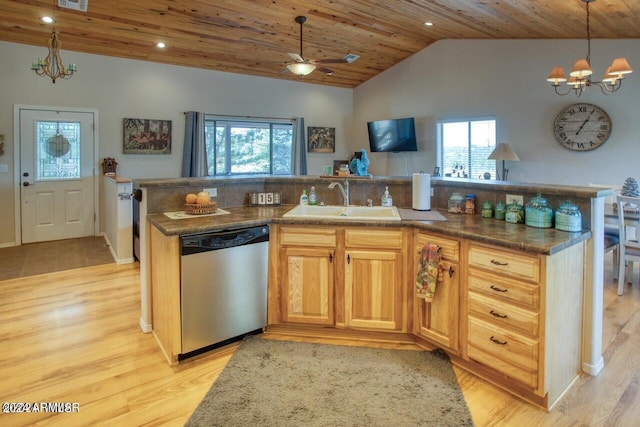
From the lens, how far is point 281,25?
5.39 metres

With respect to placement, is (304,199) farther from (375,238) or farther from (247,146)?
(247,146)

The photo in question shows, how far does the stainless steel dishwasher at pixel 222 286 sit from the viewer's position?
2453mm

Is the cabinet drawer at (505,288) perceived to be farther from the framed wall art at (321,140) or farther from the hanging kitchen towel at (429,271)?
the framed wall art at (321,140)

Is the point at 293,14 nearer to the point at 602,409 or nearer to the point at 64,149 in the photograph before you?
the point at 64,149

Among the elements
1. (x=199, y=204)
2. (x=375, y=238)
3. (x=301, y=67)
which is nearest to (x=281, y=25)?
(x=301, y=67)

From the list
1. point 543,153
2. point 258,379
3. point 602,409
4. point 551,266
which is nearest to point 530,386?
point 602,409

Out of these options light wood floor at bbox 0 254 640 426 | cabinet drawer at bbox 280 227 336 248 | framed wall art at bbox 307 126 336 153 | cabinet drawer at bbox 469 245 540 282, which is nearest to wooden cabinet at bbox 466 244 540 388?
cabinet drawer at bbox 469 245 540 282

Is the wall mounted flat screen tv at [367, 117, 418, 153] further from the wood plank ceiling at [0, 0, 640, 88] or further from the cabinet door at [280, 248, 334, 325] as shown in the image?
the cabinet door at [280, 248, 334, 325]

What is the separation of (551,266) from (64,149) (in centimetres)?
643

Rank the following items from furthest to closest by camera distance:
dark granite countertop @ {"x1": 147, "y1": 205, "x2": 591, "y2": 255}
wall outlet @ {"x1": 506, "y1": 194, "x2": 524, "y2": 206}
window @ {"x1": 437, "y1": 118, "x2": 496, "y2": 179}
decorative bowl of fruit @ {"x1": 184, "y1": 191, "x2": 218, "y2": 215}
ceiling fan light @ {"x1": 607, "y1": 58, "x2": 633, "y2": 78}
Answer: window @ {"x1": 437, "y1": 118, "x2": 496, "y2": 179} < ceiling fan light @ {"x1": 607, "y1": 58, "x2": 633, "y2": 78} < decorative bowl of fruit @ {"x1": 184, "y1": 191, "x2": 218, "y2": 215} < wall outlet @ {"x1": 506, "y1": 194, "x2": 524, "y2": 206} < dark granite countertop @ {"x1": 147, "y1": 205, "x2": 591, "y2": 255}

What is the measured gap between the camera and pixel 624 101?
5062mm

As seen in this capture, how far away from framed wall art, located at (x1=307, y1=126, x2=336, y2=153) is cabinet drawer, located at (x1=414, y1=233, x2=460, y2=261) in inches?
229

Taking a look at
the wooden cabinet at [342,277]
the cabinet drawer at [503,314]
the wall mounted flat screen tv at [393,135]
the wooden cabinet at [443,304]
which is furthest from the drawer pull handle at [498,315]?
the wall mounted flat screen tv at [393,135]

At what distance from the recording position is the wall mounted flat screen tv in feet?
23.3
